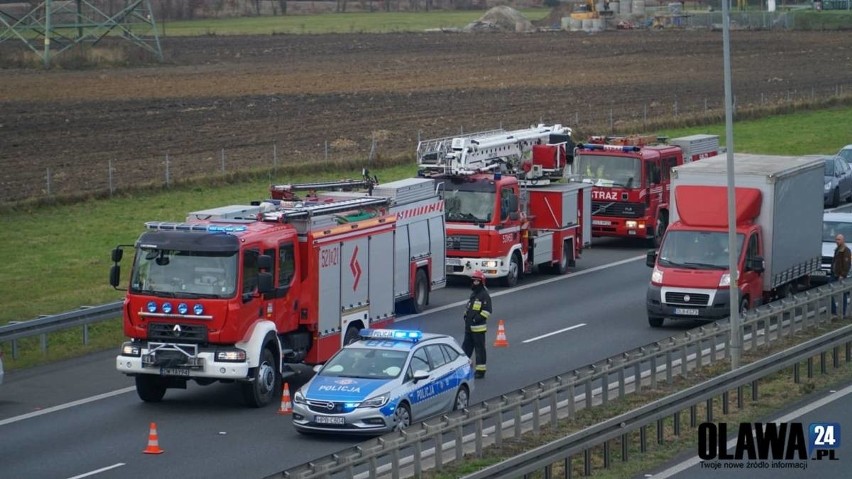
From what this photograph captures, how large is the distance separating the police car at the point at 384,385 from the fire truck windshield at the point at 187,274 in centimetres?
232

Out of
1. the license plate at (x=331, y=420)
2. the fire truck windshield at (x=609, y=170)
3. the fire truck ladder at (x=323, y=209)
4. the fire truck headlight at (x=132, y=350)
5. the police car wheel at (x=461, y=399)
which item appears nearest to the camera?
the license plate at (x=331, y=420)

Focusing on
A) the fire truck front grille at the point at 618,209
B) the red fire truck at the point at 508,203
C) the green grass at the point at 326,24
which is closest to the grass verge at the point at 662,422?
the red fire truck at the point at 508,203

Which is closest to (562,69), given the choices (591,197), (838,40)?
(838,40)

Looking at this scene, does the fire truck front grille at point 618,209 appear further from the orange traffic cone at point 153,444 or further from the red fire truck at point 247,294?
the orange traffic cone at point 153,444

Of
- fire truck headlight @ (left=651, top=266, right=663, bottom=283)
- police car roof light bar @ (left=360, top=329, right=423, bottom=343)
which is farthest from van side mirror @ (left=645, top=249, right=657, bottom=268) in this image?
police car roof light bar @ (left=360, top=329, right=423, bottom=343)

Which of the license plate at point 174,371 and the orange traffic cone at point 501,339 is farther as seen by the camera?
the orange traffic cone at point 501,339

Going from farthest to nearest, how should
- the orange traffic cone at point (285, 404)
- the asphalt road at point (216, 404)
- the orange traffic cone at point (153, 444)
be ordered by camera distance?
the orange traffic cone at point (285, 404) → the orange traffic cone at point (153, 444) → the asphalt road at point (216, 404)

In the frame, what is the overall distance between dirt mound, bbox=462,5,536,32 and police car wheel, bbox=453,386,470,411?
12251 centimetres

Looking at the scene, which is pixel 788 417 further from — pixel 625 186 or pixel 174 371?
pixel 625 186

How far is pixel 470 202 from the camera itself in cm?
3512

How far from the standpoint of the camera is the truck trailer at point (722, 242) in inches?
1146

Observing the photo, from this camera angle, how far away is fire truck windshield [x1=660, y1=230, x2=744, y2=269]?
29.5 m

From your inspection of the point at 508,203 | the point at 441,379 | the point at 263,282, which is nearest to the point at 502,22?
the point at 508,203

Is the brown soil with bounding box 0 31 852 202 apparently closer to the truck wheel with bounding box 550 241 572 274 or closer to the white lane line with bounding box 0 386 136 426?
the truck wheel with bounding box 550 241 572 274
